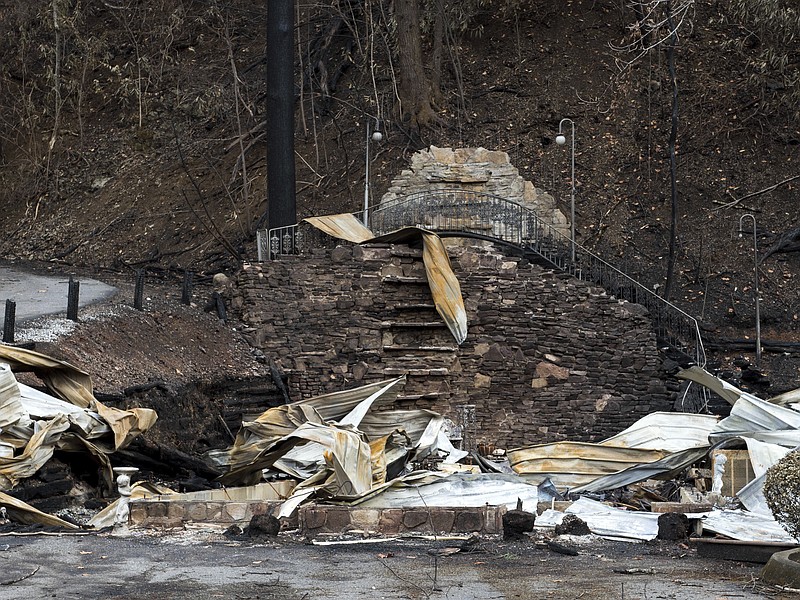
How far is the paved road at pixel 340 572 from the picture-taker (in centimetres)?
888

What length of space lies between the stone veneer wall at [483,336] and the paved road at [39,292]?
257 cm

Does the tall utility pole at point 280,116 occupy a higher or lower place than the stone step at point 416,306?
higher

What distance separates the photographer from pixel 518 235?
2362cm

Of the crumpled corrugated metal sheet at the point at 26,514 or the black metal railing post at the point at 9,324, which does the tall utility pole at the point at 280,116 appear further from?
the crumpled corrugated metal sheet at the point at 26,514

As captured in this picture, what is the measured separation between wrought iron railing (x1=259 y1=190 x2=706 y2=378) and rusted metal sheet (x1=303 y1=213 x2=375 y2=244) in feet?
1.84

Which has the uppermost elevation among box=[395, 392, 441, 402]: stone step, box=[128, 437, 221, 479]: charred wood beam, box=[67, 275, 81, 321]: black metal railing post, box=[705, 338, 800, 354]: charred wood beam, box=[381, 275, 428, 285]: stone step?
box=[381, 275, 428, 285]: stone step

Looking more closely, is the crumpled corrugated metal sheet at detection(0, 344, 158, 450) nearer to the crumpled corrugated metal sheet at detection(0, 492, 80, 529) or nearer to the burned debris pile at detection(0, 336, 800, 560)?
the burned debris pile at detection(0, 336, 800, 560)

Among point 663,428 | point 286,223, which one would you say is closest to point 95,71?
point 286,223

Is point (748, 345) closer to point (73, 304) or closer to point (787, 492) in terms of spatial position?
point (73, 304)

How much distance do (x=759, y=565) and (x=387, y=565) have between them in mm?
2955

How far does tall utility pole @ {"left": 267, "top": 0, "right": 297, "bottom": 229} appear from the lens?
2423 cm

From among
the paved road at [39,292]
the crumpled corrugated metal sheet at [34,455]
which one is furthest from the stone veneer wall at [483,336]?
the crumpled corrugated metal sheet at [34,455]

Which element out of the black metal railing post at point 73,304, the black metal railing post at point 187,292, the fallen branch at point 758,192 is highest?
the fallen branch at point 758,192

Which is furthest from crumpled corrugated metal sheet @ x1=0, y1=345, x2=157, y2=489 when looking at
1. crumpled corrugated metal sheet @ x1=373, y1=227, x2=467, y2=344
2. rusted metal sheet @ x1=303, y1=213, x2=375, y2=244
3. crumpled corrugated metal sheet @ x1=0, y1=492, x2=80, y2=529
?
rusted metal sheet @ x1=303, y1=213, x2=375, y2=244
